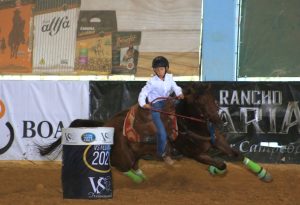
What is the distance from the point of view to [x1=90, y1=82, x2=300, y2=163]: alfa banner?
11234mm

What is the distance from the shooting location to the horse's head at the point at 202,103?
26.4 ft

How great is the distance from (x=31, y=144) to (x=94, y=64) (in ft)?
7.88

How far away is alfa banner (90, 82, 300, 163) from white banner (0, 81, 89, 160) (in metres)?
2.45

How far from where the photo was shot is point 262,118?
1132cm

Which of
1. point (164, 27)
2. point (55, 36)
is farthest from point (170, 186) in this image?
point (55, 36)

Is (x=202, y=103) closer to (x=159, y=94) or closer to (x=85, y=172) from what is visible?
(x=159, y=94)

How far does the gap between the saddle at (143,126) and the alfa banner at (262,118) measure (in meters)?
3.17

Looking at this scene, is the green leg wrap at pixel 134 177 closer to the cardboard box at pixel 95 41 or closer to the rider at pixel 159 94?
the rider at pixel 159 94

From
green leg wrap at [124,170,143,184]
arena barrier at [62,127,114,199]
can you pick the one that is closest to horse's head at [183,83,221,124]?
green leg wrap at [124,170,143,184]

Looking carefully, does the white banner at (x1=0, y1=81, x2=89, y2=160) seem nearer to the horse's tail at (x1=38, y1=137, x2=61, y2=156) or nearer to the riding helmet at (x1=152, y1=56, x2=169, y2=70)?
the horse's tail at (x1=38, y1=137, x2=61, y2=156)

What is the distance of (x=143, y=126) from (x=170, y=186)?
1.25m

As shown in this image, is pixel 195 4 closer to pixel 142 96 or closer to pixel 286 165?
pixel 286 165

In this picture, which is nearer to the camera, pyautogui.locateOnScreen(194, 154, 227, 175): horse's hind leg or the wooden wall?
pyautogui.locateOnScreen(194, 154, 227, 175): horse's hind leg

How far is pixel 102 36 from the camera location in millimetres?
13117
